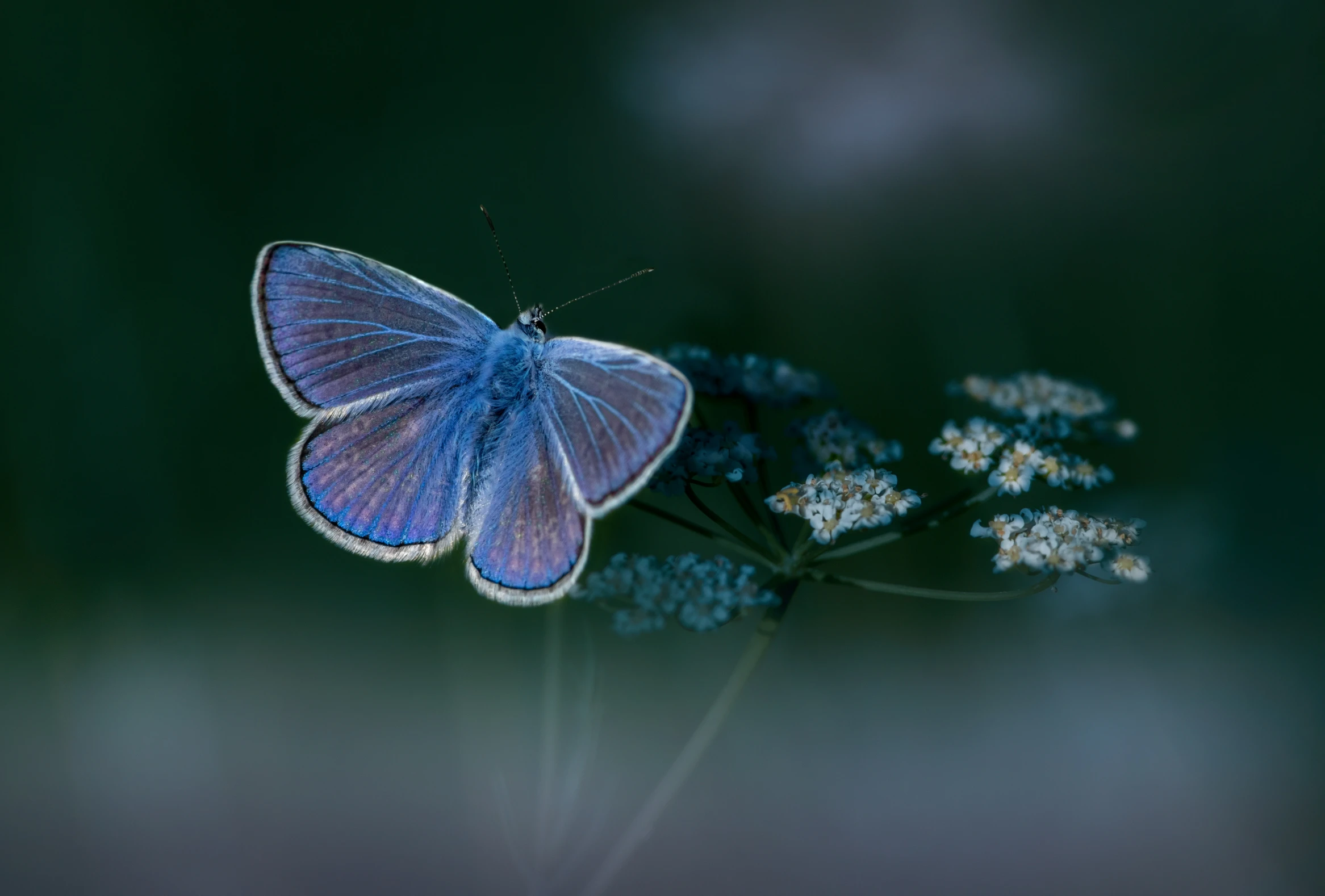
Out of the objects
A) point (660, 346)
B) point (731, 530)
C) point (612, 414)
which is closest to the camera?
point (612, 414)

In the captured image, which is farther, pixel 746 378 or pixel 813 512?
pixel 746 378

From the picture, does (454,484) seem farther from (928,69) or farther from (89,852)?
(928,69)

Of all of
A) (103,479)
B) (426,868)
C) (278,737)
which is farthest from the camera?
(103,479)

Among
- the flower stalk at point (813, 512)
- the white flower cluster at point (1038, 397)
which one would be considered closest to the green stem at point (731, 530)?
the flower stalk at point (813, 512)

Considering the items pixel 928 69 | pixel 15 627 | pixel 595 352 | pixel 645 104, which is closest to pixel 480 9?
pixel 645 104

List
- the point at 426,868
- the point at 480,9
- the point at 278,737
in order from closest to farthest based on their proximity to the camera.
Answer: the point at 426,868
the point at 278,737
the point at 480,9

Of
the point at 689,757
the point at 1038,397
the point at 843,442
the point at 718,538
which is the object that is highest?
the point at 1038,397

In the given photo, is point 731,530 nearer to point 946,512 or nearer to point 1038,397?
point 946,512

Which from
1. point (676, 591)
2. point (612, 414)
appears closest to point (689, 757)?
point (676, 591)
